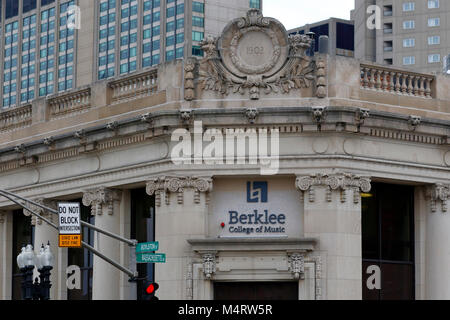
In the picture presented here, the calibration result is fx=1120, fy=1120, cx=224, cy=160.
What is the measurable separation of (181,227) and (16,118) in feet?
35.2

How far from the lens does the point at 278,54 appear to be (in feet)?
115

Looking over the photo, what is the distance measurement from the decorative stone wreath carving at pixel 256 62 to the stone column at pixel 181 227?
275cm

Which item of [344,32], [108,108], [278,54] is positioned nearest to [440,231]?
[278,54]

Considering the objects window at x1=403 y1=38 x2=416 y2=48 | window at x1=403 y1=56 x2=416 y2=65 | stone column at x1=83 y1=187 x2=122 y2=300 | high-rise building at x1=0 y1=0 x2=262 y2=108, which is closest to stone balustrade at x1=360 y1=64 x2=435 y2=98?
stone column at x1=83 y1=187 x2=122 y2=300

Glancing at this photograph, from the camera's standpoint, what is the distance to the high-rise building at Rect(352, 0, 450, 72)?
514 ft

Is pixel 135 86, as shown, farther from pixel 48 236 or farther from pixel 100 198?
pixel 48 236

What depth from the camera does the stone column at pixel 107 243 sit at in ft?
121

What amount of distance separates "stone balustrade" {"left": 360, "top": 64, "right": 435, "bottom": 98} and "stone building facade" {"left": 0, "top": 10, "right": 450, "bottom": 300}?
0.16ft

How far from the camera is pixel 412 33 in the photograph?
15900 centimetres

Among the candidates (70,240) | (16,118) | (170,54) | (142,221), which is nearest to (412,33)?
(170,54)

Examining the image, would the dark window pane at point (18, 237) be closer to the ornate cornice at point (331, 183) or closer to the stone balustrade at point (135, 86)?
the stone balustrade at point (135, 86)

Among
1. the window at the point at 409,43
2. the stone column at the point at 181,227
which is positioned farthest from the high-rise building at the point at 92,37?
the stone column at the point at 181,227

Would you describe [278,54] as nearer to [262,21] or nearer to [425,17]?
[262,21]

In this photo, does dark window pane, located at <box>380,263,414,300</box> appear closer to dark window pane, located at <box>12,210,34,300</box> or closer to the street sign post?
the street sign post
